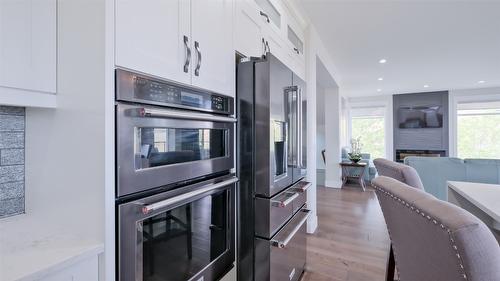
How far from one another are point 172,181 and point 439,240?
2.95 feet

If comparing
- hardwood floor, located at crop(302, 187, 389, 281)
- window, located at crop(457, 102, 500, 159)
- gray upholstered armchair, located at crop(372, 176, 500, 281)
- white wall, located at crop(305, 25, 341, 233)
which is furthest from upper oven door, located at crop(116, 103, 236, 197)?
window, located at crop(457, 102, 500, 159)

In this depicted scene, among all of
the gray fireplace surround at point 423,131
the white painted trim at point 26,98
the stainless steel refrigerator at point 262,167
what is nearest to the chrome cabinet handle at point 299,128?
the stainless steel refrigerator at point 262,167

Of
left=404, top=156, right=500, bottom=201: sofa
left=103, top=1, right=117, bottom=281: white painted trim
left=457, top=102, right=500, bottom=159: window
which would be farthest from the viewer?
left=457, top=102, right=500, bottom=159: window

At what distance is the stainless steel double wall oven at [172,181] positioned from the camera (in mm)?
837

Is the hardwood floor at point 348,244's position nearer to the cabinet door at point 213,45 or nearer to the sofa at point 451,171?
the sofa at point 451,171

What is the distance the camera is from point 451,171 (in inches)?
115

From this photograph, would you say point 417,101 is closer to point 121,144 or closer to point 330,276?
point 330,276

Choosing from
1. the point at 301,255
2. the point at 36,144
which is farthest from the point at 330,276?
the point at 36,144

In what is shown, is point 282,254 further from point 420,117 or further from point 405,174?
point 420,117

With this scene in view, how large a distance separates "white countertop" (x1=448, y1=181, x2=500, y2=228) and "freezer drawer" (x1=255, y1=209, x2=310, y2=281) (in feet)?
3.45

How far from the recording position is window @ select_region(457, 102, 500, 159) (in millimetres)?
6812

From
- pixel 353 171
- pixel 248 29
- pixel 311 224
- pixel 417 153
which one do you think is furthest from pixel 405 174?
pixel 417 153

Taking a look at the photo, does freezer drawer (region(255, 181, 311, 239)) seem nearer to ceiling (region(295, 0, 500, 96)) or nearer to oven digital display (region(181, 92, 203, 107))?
oven digital display (region(181, 92, 203, 107))

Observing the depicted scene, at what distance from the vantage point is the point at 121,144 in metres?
0.82
